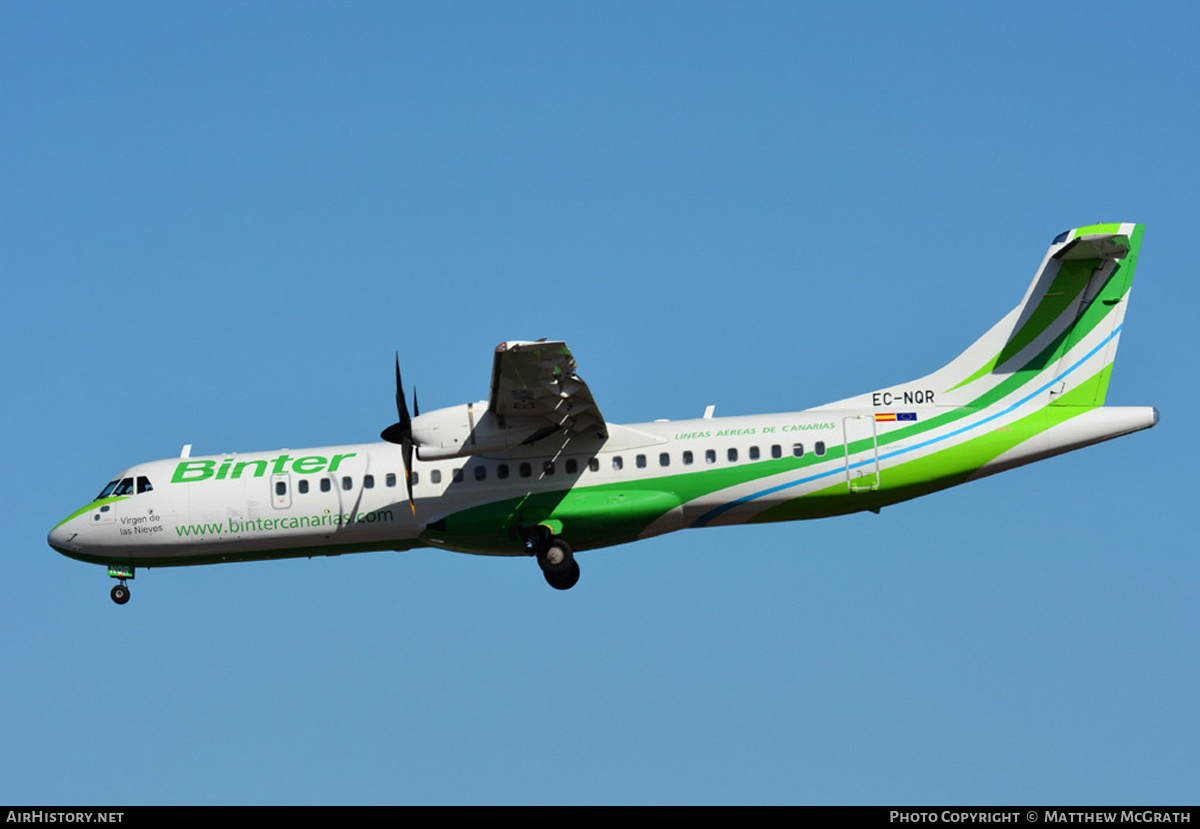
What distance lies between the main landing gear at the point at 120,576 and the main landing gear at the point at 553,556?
335 inches

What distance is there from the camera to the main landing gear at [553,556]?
91.7 feet

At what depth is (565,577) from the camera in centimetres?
2806

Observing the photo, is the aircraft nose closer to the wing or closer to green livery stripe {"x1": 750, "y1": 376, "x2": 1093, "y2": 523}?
the wing

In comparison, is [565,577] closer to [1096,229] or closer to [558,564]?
[558,564]

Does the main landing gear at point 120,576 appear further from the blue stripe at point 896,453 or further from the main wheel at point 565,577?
the blue stripe at point 896,453

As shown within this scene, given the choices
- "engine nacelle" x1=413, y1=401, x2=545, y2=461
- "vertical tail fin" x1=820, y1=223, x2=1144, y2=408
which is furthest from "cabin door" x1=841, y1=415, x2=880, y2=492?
"engine nacelle" x1=413, y1=401, x2=545, y2=461

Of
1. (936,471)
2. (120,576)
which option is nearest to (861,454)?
(936,471)

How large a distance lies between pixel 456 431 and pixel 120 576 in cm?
850

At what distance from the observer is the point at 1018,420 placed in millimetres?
28062

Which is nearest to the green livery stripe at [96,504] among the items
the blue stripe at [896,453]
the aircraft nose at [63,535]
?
the aircraft nose at [63,535]

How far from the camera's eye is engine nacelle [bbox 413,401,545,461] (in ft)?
87.1

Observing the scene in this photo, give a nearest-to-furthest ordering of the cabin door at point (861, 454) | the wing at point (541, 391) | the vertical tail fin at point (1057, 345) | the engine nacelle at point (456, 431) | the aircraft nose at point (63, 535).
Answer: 1. the wing at point (541, 391)
2. the engine nacelle at point (456, 431)
3. the cabin door at point (861, 454)
4. the vertical tail fin at point (1057, 345)
5. the aircraft nose at point (63, 535)

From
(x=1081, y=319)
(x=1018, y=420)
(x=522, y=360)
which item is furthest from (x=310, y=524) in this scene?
(x=1081, y=319)

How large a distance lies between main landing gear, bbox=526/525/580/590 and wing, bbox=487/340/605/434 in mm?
1997
